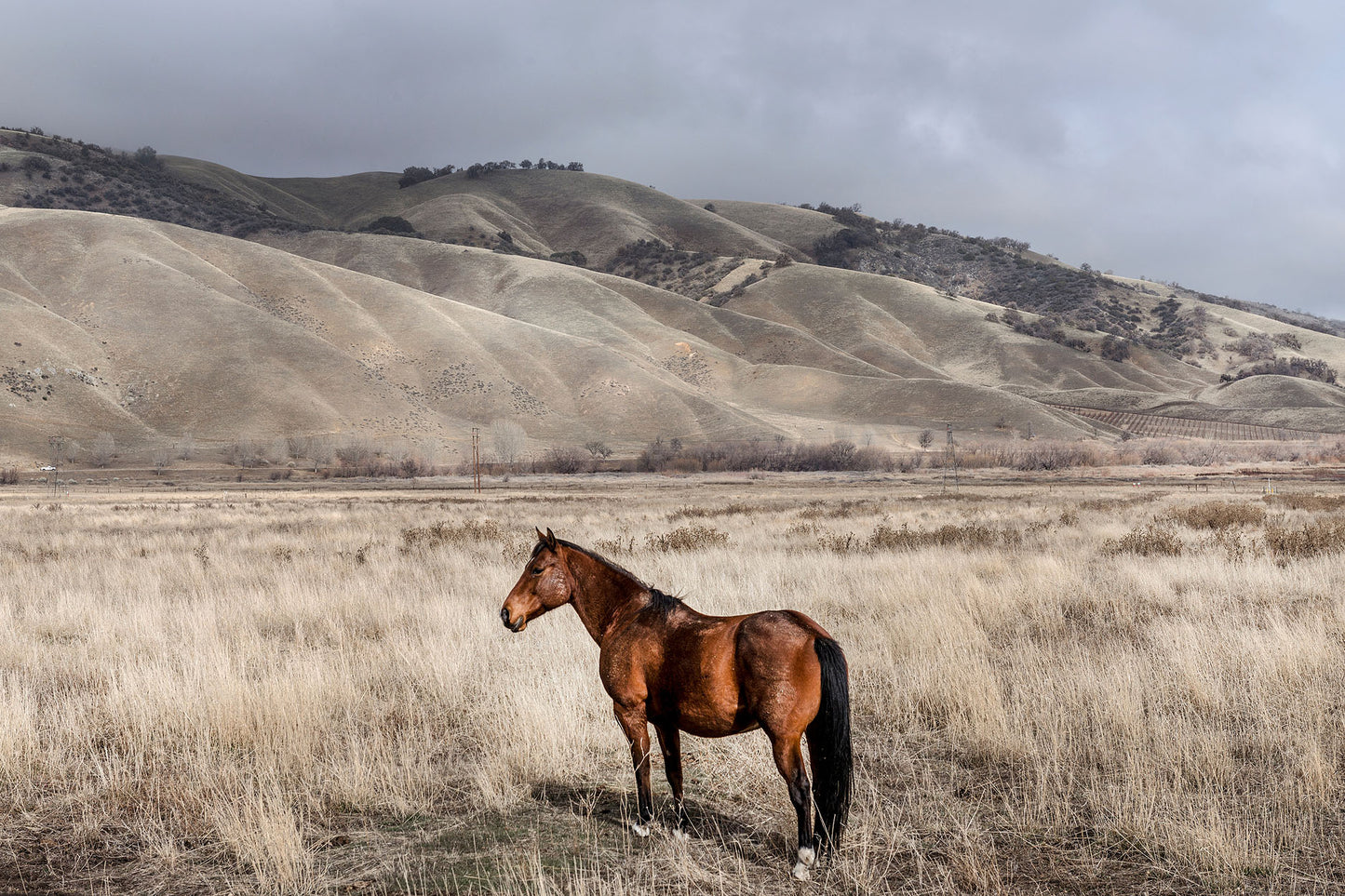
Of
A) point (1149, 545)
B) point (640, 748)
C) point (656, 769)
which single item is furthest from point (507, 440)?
point (640, 748)

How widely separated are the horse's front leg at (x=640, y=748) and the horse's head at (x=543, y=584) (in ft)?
1.92

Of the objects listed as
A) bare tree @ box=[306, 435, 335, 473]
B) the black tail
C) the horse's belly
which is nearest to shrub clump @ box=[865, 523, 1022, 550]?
the black tail

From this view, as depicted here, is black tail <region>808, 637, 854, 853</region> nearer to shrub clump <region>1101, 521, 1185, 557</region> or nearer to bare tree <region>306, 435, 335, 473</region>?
shrub clump <region>1101, 521, 1185, 557</region>

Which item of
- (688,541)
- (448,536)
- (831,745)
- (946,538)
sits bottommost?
(448,536)

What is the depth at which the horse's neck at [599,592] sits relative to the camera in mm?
4254

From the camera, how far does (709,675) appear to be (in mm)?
3760

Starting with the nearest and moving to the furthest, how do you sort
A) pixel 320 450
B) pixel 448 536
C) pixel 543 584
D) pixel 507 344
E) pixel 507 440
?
pixel 543 584, pixel 448 536, pixel 320 450, pixel 507 440, pixel 507 344

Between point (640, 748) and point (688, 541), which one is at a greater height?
point (640, 748)

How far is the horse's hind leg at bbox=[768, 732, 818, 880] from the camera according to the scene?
11.7ft

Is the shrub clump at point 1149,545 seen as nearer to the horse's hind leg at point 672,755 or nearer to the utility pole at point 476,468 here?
the horse's hind leg at point 672,755

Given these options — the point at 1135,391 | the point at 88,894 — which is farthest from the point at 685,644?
the point at 1135,391

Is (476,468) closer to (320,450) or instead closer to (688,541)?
(320,450)

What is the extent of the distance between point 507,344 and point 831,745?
113 metres

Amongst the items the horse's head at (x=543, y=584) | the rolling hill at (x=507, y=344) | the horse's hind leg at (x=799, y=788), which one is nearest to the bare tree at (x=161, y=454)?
the rolling hill at (x=507, y=344)
